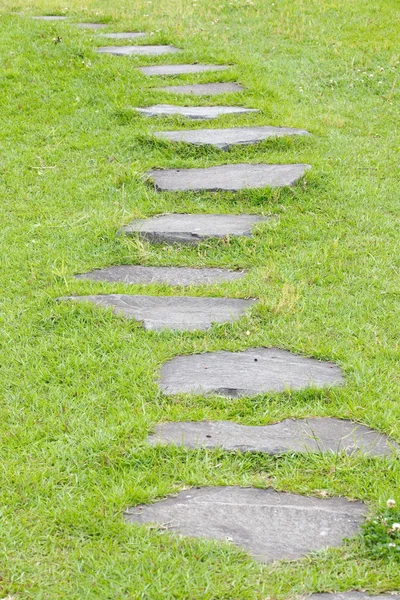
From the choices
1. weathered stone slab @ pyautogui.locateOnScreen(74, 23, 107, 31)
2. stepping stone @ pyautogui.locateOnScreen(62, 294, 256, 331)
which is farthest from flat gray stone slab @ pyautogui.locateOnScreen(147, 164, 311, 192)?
weathered stone slab @ pyautogui.locateOnScreen(74, 23, 107, 31)

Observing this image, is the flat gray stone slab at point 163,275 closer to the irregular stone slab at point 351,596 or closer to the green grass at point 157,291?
the green grass at point 157,291

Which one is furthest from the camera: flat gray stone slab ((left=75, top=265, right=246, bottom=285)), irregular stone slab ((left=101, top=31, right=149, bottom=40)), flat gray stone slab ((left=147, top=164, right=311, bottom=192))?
irregular stone slab ((left=101, top=31, right=149, bottom=40))

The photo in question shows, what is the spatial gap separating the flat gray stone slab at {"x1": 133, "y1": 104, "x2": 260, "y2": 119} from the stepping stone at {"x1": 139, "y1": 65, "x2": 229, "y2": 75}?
1.03 meters

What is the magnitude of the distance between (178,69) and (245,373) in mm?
5377

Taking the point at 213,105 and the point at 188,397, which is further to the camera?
the point at 213,105

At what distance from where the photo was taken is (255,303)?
436 cm

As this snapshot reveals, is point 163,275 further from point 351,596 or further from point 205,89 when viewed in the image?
point 205,89

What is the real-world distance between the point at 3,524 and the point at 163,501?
0.60 m

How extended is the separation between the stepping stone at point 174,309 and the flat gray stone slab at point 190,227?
73 cm

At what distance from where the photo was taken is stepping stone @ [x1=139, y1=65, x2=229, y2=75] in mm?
8109

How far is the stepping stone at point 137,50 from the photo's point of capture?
8.65m

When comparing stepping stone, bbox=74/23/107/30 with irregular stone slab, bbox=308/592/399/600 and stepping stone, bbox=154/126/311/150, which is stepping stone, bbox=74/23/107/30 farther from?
irregular stone slab, bbox=308/592/399/600

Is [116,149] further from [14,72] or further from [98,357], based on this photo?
[98,357]

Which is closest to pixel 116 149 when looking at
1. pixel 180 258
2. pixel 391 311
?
pixel 180 258
